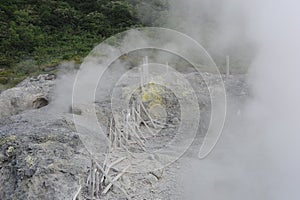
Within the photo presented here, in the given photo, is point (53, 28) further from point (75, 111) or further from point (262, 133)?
point (262, 133)

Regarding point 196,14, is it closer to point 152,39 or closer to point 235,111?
point 152,39

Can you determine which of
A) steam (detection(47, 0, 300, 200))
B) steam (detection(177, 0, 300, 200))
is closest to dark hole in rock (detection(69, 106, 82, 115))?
steam (detection(47, 0, 300, 200))

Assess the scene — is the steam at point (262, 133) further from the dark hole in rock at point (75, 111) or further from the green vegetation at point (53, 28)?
the green vegetation at point (53, 28)

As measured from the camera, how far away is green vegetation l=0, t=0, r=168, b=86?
17891mm

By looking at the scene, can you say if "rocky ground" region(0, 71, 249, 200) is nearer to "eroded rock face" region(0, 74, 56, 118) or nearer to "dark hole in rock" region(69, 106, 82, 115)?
"dark hole in rock" region(69, 106, 82, 115)

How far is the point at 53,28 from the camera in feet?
70.4

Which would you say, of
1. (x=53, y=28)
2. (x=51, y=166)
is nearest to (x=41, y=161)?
(x=51, y=166)

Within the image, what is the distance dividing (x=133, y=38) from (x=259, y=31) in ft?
33.6

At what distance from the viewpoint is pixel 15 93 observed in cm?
1098

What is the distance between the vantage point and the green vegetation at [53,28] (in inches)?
704

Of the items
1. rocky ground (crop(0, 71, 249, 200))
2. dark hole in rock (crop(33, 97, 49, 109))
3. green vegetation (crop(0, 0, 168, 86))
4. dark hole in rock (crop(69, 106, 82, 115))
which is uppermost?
A: green vegetation (crop(0, 0, 168, 86))

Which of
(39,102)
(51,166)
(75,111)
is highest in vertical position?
(39,102)

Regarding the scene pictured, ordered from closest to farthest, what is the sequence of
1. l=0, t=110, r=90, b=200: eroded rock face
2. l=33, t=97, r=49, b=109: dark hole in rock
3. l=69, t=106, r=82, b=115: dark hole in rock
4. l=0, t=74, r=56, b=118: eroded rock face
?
l=0, t=110, r=90, b=200: eroded rock face → l=69, t=106, r=82, b=115: dark hole in rock → l=0, t=74, r=56, b=118: eroded rock face → l=33, t=97, r=49, b=109: dark hole in rock

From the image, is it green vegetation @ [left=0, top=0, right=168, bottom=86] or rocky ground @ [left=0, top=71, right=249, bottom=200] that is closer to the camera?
rocky ground @ [left=0, top=71, right=249, bottom=200]
